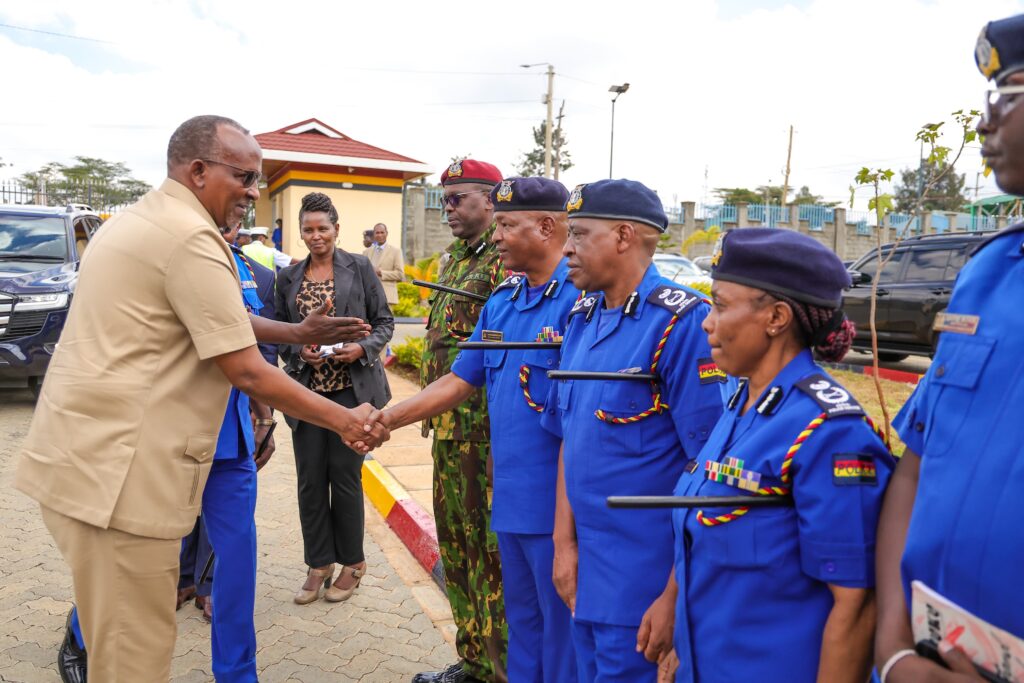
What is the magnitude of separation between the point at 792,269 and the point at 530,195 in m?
1.48

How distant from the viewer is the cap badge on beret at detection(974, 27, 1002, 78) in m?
1.45

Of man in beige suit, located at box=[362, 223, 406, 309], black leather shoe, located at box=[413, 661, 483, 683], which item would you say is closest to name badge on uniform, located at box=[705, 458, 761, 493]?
black leather shoe, located at box=[413, 661, 483, 683]

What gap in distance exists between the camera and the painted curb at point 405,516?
500 cm

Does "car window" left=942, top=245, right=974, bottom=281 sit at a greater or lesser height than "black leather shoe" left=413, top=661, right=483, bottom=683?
greater

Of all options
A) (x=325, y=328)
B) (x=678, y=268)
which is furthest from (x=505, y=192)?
(x=678, y=268)

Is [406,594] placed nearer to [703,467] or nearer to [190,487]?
[190,487]

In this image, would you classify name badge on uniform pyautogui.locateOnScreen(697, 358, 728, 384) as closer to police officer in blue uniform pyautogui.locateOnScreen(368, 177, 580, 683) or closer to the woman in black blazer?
police officer in blue uniform pyautogui.locateOnScreen(368, 177, 580, 683)

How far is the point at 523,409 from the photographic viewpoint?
2992 mm

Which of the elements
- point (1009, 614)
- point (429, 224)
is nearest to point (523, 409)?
point (1009, 614)

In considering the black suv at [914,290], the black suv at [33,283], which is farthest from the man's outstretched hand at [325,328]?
the black suv at [914,290]

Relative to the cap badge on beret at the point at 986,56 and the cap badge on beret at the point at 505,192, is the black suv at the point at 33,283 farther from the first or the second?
the cap badge on beret at the point at 986,56

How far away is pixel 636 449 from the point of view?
7.71 feet

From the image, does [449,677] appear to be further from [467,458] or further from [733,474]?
[733,474]

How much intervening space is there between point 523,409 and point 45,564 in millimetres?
3594
